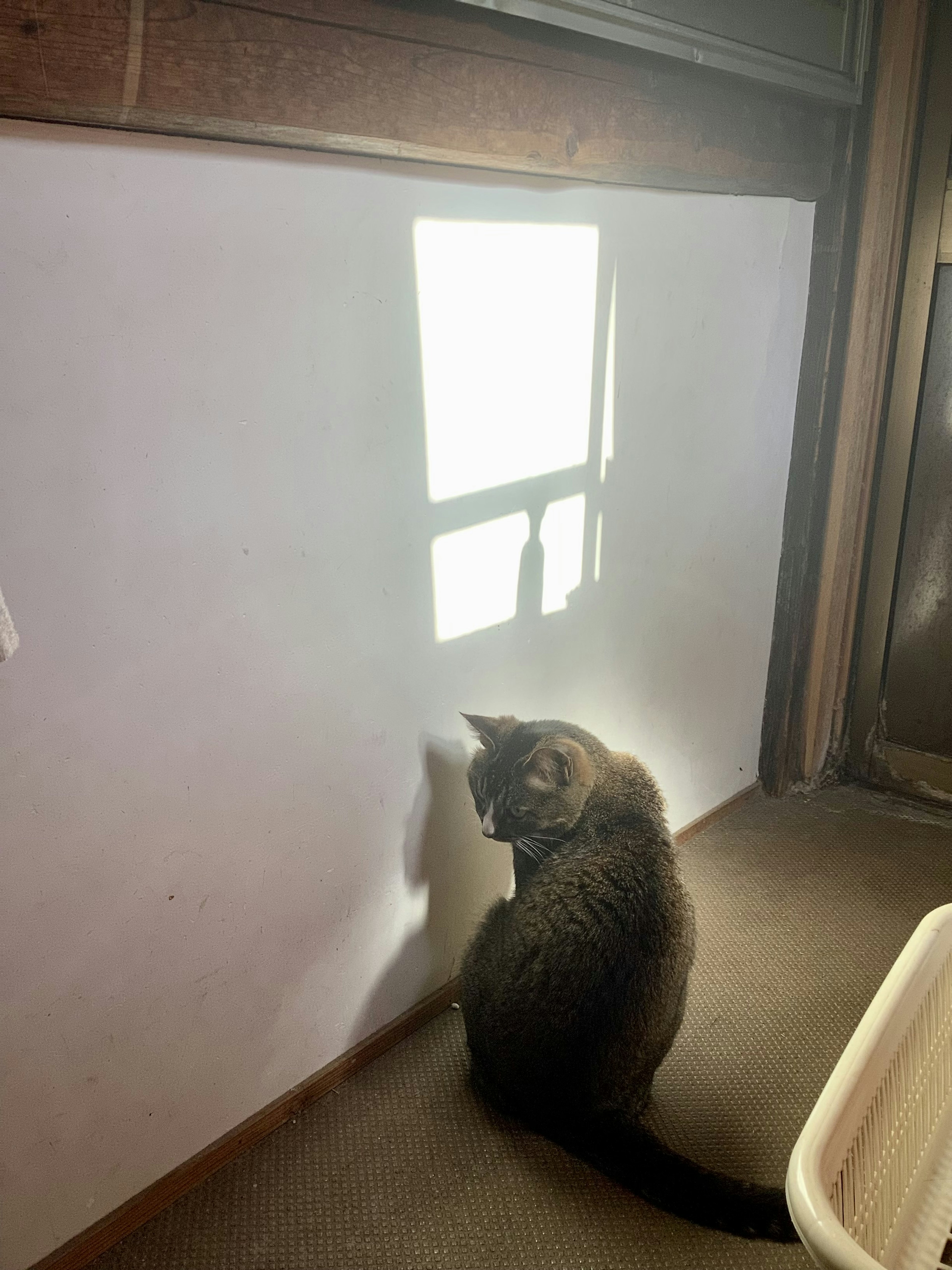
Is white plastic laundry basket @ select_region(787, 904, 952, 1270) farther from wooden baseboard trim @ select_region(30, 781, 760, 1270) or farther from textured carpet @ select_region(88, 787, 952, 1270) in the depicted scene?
wooden baseboard trim @ select_region(30, 781, 760, 1270)

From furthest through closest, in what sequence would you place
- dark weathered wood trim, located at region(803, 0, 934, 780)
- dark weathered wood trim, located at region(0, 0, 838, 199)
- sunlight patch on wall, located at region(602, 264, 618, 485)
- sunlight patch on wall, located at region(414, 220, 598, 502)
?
1. dark weathered wood trim, located at region(803, 0, 934, 780)
2. sunlight patch on wall, located at region(602, 264, 618, 485)
3. sunlight patch on wall, located at region(414, 220, 598, 502)
4. dark weathered wood trim, located at region(0, 0, 838, 199)

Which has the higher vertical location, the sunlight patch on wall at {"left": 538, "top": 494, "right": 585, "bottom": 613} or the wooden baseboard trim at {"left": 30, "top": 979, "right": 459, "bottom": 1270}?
the sunlight patch on wall at {"left": 538, "top": 494, "right": 585, "bottom": 613}

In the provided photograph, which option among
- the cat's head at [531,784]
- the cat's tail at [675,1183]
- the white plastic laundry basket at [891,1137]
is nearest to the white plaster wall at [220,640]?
the cat's head at [531,784]

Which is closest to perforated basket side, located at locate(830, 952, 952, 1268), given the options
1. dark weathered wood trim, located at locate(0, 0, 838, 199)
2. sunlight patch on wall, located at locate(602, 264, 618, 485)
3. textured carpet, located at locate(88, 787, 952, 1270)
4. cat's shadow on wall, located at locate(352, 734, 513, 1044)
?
textured carpet, located at locate(88, 787, 952, 1270)

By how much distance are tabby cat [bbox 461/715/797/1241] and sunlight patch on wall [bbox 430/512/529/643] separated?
0.19 meters

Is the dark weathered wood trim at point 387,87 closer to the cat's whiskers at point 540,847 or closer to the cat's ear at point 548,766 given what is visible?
the cat's ear at point 548,766

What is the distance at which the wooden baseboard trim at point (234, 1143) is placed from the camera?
141 cm

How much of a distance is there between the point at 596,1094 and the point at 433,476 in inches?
39.5

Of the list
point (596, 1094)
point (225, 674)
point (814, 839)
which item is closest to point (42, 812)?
point (225, 674)

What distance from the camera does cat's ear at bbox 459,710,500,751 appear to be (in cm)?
169

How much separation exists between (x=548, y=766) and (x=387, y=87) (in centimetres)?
103

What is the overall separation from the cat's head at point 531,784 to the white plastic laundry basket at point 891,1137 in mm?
610

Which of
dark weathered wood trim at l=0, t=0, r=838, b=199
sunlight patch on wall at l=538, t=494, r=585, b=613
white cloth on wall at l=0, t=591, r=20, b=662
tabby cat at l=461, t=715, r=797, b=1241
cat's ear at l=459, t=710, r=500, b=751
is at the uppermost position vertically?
dark weathered wood trim at l=0, t=0, r=838, b=199

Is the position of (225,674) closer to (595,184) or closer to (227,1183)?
(227,1183)
